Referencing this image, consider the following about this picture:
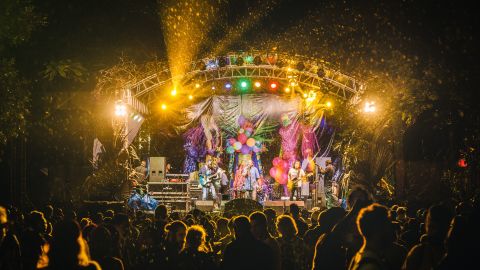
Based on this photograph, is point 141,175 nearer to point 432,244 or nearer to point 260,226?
point 260,226

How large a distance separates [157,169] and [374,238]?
17.9 meters

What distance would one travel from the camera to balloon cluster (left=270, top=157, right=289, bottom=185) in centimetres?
2347

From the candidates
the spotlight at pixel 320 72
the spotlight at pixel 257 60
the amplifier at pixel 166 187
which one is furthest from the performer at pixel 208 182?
the spotlight at pixel 320 72

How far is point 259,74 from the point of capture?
20.8 metres

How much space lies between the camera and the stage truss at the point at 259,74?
61.6 ft

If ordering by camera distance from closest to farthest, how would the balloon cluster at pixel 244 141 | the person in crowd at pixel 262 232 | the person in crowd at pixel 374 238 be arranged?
1. the person in crowd at pixel 374 238
2. the person in crowd at pixel 262 232
3. the balloon cluster at pixel 244 141

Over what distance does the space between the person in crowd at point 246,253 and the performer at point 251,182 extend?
57.4 feet

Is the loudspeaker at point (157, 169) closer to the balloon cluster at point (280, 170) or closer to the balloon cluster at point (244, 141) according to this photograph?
the balloon cluster at point (244, 141)

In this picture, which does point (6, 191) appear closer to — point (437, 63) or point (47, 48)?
point (47, 48)

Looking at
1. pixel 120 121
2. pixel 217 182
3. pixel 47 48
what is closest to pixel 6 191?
pixel 47 48

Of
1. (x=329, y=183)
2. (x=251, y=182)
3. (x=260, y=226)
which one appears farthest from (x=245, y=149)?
(x=260, y=226)

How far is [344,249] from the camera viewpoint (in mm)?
4141

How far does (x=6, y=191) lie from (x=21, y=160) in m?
0.88

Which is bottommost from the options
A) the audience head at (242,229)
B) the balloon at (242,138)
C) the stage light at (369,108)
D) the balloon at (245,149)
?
the audience head at (242,229)
